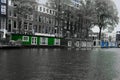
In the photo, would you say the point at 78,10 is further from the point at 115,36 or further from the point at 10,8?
the point at 115,36

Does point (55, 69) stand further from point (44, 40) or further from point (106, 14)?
point (106, 14)

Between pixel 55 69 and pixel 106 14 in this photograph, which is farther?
pixel 106 14

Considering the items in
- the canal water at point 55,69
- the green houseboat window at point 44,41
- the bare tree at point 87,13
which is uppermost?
the bare tree at point 87,13

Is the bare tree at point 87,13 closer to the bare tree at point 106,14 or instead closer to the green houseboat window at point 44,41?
the bare tree at point 106,14

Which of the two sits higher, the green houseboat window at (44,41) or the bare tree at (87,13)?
the bare tree at (87,13)

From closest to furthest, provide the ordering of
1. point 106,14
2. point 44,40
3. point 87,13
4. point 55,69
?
point 55,69 < point 44,40 < point 87,13 < point 106,14

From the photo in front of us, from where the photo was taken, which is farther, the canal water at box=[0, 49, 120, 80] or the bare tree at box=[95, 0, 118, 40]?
the bare tree at box=[95, 0, 118, 40]

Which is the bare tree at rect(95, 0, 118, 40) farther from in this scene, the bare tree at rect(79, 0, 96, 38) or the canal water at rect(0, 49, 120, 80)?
the canal water at rect(0, 49, 120, 80)

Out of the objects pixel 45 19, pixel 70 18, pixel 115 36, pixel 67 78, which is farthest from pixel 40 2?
pixel 115 36

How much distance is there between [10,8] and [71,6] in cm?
2130

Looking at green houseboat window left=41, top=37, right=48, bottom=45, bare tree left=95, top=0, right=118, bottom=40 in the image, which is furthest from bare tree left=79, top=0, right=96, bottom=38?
green houseboat window left=41, top=37, right=48, bottom=45

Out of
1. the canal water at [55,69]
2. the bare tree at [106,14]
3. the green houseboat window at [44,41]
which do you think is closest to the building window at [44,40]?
the green houseboat window at [44,41]

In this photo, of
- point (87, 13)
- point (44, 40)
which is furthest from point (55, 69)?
point (87, 13)

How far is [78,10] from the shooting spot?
6750 centimetres
